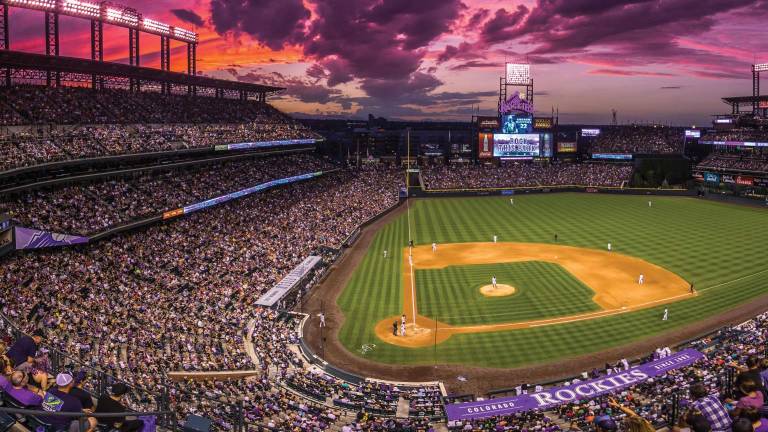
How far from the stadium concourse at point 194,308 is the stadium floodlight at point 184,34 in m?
6.55

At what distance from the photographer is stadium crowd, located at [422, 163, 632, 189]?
8562 centimetres

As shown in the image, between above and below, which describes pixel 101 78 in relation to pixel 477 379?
above

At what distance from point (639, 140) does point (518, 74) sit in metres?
27.9

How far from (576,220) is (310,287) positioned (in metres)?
34.9

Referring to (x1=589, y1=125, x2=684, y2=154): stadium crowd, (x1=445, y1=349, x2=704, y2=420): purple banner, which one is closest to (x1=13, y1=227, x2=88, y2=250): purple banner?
(x1=445, y1=349, x2=704, y2=420): purple banner

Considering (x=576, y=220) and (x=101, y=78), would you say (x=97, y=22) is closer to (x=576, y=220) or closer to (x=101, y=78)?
(x=101, y=78)

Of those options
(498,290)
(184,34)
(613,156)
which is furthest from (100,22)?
(613,156)

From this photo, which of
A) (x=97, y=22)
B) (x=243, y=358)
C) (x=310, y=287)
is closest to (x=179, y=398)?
(x=243, y=358)

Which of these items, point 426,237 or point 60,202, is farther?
point 426,237

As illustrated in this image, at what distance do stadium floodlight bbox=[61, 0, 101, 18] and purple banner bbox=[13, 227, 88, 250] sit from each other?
21.7m

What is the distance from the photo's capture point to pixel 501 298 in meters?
35.5

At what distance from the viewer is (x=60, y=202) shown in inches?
1353

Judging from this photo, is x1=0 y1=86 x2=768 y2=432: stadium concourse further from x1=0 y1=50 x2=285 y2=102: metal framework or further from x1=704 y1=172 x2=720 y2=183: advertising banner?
x1=704 y1=172 x2=720 y2=183: advertising banner

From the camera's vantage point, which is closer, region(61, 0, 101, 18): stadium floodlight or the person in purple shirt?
the person in purple shirt
